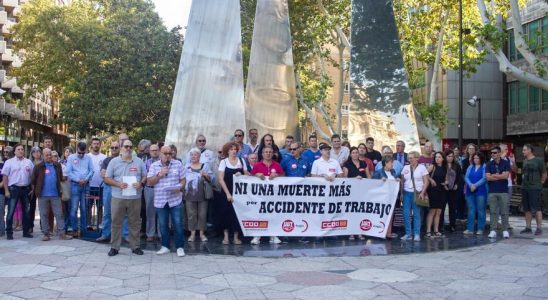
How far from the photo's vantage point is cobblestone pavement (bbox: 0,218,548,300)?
21.9 ft

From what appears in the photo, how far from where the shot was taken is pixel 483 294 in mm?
6680

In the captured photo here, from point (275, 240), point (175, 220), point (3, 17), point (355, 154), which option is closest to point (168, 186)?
point (175, 220)

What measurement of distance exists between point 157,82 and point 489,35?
70.4 ft

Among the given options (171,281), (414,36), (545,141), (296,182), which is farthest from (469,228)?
(545,141)

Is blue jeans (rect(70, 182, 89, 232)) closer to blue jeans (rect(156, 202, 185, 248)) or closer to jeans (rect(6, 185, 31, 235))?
jeans (rect(6, 185, 31, 235))

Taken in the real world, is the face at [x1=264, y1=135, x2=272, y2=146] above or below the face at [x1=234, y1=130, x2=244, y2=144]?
below

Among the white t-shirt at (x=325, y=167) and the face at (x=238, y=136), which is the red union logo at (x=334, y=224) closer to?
the white t-shirt at (x=325, y=167)

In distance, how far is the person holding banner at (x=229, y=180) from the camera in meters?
10.3

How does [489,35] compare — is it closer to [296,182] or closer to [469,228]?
[469,228]

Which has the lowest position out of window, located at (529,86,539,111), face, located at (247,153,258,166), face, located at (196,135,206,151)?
face, located at (247,153,258,166)

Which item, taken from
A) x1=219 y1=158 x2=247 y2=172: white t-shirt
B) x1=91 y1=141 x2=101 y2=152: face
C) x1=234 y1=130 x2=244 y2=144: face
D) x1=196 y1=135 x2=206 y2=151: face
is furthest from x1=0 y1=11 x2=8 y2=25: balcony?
x1=219 y1=158 x2=247 y2=172: white t-shirt

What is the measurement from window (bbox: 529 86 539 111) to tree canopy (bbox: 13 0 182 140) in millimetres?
21018

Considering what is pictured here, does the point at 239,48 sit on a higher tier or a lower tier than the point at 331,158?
higher

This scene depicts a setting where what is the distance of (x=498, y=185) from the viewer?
12.0 metres
